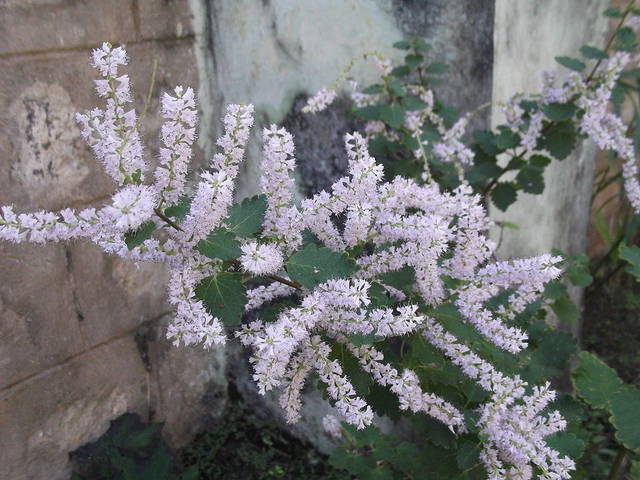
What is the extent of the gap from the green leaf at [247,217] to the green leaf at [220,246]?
0.11ft

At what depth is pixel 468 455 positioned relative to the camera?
143 cm

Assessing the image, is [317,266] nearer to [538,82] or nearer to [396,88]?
[396,88]

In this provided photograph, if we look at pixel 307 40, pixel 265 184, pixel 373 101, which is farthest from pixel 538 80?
pixel 265 184

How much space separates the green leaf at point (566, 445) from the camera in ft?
4.82

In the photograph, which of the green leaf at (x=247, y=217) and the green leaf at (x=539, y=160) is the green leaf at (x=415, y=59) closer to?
the green leaf at (x=539, y=160)

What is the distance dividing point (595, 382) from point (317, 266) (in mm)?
1116

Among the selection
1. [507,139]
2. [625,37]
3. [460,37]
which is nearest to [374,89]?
[460,37]

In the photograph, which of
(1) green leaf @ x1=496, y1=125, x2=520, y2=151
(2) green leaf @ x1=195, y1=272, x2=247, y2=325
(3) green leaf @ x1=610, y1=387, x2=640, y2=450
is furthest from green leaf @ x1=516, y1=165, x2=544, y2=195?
(2) green leaf @ x1=195, y1=272, x2=247, y2=325

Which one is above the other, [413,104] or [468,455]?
[413,104]

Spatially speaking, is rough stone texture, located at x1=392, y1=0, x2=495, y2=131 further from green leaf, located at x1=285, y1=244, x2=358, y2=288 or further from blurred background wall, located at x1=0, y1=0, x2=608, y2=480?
green leaf, located at x1=285, y1=244, x2=358, y2=288

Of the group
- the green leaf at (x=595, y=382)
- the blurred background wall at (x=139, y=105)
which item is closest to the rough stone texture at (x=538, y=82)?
the blurred background wall at (x=139, y=105)

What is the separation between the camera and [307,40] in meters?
2.21

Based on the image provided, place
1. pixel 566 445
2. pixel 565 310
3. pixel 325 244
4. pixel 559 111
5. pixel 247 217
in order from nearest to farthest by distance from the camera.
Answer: pixel 247 217, pixel 325 244, pixel 566 445, pixel 559 111, pixel 565 310

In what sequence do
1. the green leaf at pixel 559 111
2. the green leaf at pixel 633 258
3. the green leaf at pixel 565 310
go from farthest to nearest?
the green leaf at pixel 565 310 < the green leaf at pixel 559 111 < the green leaf at pixel 633 258
